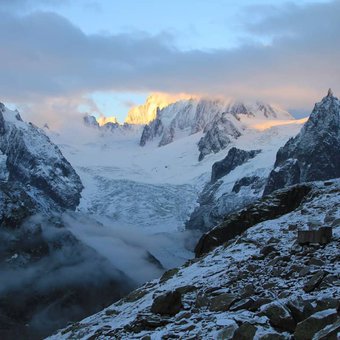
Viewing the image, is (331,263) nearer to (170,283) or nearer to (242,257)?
(242,257)

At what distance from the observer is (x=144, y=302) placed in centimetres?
2603

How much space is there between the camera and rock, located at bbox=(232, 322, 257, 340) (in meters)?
17.4

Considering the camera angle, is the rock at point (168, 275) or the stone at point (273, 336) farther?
the rock at point (168, 275)

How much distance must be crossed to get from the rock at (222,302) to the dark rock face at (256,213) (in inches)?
766

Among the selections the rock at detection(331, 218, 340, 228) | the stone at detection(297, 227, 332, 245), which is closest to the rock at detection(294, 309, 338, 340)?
the stone at detection(297, 227, 332, 245)

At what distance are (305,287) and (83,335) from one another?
357 inches

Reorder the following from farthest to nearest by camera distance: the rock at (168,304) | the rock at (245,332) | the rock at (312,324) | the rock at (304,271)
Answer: the rock at (304,271), the rock at (168,304), the rock at (245,332), the rock at (312,324)

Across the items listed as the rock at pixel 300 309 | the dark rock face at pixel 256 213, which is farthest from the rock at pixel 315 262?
the dark rock face at pixel 256 213

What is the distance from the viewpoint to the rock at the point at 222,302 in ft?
67.3

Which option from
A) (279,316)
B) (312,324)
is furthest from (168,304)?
(312,324)

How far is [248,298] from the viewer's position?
20.4 meters

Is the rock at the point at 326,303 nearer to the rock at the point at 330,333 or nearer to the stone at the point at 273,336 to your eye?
the stone at the point at 273,336

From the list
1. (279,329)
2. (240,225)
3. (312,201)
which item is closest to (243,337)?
(279,329)

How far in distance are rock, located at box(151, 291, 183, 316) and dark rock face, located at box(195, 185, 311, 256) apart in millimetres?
19407
